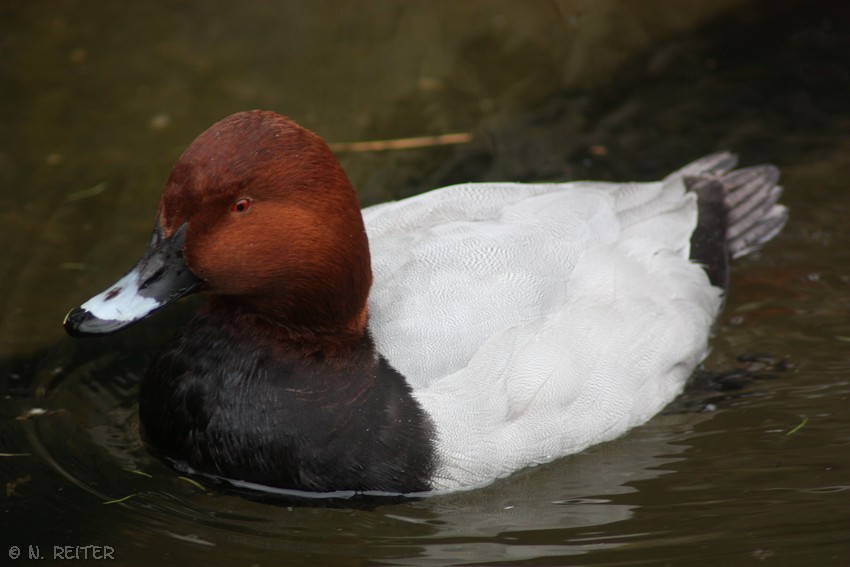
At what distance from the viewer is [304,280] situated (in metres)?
3.83

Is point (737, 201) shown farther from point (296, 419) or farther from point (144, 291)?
point (144, 291)

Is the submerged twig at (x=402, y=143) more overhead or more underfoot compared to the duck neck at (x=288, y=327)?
more overhead

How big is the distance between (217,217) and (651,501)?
1853 mm

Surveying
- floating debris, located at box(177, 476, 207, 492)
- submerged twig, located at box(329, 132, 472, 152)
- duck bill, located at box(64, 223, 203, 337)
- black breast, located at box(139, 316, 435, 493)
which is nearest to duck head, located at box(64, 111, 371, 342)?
duck bill, located at box(64, 223, 203, 337)

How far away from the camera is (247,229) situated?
3.66 metres

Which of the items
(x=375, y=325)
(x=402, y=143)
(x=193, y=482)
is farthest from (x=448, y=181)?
(x=193, y=482)

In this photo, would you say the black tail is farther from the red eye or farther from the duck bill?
the duck bill

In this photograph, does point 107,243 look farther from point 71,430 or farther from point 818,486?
point 818,486

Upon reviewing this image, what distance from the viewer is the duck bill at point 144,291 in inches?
141

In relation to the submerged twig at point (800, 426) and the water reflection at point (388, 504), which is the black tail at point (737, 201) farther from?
the water reflection at point (388, 504)

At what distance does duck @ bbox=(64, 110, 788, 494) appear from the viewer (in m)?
3.65

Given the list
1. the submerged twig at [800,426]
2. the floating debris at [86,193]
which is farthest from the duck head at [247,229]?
the floating debris at [86,193]

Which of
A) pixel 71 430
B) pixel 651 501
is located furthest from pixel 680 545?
pixel 71 430

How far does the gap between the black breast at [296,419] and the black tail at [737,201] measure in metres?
1.93
